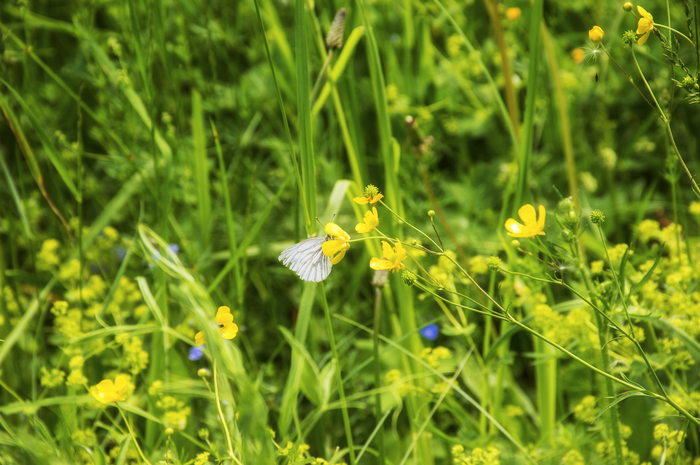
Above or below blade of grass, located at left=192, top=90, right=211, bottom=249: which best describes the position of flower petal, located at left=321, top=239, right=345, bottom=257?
above

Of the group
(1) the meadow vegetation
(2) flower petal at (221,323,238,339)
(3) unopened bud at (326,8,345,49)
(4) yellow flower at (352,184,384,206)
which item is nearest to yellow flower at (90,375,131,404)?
(1) the meadow vegetation

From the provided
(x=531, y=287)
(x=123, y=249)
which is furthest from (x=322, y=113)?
(x=531, y=287)

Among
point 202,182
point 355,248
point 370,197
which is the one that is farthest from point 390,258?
point 355,248

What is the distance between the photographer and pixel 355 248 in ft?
7.25

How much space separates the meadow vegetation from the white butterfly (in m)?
0.01

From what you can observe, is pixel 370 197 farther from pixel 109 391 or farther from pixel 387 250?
pixel 109 391

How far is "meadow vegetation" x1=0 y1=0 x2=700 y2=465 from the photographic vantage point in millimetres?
1222

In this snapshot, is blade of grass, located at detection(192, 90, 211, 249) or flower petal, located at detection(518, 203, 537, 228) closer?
flower petal, located at detection(518, 203, 537, 228)

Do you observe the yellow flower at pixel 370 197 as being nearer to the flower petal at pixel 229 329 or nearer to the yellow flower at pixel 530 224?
the yellow flower at pixel 530 224

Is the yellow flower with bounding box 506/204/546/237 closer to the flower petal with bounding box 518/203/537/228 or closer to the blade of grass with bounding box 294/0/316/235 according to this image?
the flower petal with bounding box 518/203/537/228

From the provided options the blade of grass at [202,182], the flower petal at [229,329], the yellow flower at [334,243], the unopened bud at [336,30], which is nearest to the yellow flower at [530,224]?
the yellow flower at [334,243]

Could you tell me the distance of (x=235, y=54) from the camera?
2.73 meters

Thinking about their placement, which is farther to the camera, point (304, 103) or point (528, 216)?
point (304, 103)

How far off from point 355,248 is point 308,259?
105cm
